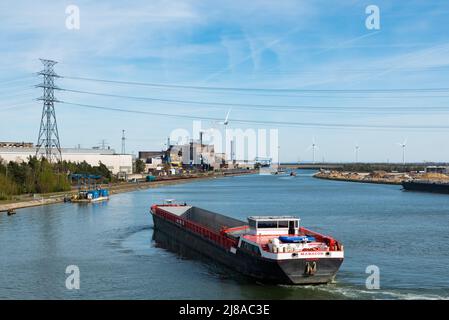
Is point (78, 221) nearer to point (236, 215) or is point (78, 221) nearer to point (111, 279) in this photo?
point (236, 215)

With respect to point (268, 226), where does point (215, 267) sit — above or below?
below

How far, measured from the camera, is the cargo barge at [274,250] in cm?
2073

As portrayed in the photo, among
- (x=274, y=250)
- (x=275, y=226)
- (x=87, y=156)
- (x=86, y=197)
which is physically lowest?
(x=86, y=197)

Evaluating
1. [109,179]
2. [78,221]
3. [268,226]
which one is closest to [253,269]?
[268,226]

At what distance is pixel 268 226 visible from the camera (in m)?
25.2

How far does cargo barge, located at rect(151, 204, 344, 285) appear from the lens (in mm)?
20734

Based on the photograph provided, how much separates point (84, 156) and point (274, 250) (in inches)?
3706

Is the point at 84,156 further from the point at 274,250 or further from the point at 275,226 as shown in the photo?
the point at 274,250

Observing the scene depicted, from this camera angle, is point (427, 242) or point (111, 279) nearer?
point (111, 279)

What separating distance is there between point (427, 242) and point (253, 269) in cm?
1490

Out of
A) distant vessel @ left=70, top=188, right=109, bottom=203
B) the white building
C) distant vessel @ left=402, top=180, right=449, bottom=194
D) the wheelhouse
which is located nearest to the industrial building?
the white building

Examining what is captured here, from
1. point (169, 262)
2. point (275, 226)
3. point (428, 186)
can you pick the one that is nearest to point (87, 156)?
point (428, 186)

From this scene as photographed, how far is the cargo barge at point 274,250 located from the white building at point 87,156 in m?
64.9

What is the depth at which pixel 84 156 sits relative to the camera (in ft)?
361
